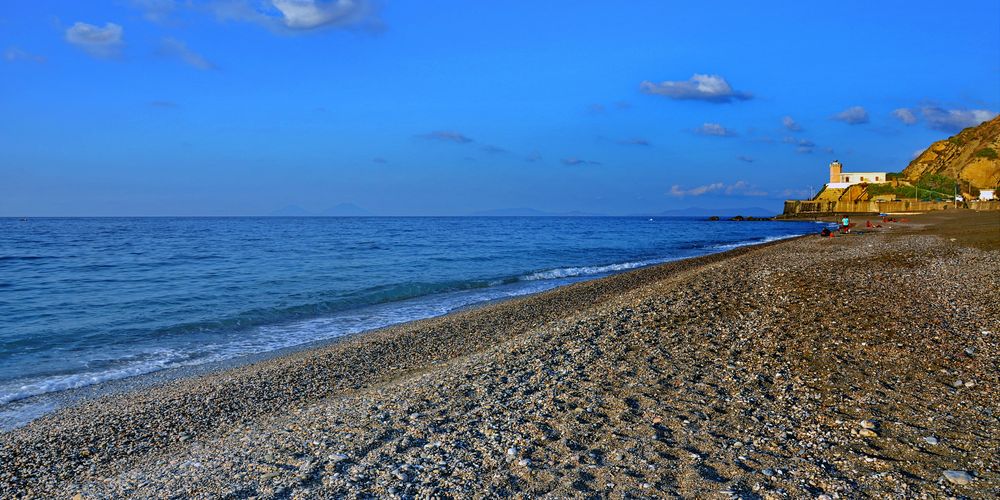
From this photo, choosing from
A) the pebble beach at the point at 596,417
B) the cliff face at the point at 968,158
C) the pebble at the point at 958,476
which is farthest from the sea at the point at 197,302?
the cliff face at the point at 968,158

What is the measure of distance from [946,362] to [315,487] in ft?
27.3

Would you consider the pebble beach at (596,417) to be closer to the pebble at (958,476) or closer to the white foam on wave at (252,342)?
the pebble at (958,476)

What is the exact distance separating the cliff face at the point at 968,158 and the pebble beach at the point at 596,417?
123830 millimetres

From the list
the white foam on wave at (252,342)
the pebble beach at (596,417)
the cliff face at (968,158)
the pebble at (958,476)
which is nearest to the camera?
the pebble at (958,476)

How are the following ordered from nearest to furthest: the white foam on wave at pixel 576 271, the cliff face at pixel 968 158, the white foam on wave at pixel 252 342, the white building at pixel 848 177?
the white foam on wave at pixel 252 342 → the white foam on wave at pixel 576 271 → the cliff face at pixel 968 158 → the white building at pixel 848 177

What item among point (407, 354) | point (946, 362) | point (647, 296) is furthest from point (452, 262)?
point (946, 362)

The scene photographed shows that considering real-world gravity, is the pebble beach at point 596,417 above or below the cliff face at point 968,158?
below

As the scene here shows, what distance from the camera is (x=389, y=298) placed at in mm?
21562

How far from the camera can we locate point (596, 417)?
6582 mm

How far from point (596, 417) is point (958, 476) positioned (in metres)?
3.19

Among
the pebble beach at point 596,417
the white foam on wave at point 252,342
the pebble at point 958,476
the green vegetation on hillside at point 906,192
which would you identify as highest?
the green vegetation on hillside at point 906,192

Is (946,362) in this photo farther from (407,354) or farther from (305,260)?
(305,260)

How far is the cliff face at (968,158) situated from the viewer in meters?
108

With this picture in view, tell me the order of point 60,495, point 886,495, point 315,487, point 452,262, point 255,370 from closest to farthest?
point 886,495 → point 315,487 → point 60,495 → point 255,370 → point 452,262
